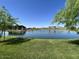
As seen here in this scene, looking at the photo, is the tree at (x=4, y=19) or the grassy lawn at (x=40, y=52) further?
the tree at (x=4, y=19)

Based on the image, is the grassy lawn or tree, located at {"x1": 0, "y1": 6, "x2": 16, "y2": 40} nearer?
the grassy lawn

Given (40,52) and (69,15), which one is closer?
(40,52)

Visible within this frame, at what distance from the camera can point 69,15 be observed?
23.9 m

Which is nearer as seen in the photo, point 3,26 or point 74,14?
point 74,14

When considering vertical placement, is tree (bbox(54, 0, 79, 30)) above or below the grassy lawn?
above

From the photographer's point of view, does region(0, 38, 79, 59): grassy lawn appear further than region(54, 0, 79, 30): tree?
No

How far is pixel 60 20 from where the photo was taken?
82.0 ft

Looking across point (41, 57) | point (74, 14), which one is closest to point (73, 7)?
point (74, 14)

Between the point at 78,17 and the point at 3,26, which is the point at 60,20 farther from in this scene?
the point at 3,26

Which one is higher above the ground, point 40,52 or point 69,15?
point 69,15

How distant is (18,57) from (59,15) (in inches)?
530

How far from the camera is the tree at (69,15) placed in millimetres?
22500

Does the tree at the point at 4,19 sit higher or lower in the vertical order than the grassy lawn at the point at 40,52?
higher

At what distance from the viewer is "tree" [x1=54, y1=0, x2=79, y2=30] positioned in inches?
886
